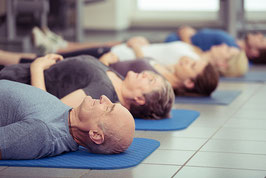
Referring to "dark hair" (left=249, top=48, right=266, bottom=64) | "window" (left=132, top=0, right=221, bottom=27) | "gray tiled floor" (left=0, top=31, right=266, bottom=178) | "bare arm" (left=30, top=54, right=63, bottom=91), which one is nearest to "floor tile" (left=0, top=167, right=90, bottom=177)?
"gray tiled floor" (left=0, top=31, right=266, bottom=178)

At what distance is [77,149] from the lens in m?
2.66

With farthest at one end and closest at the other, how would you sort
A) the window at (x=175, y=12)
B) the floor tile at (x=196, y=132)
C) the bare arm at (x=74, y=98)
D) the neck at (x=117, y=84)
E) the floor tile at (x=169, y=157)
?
the window at (x=175, y=12), the neck at (x=117, y=84), the floor tile at (x=196, y=132), the bare arm at (x=74, y=98), the floor tile at (x=169, y=157)

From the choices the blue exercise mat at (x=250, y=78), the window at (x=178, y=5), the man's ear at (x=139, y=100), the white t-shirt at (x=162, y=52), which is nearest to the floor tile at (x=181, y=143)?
the man's ear at (x=139, y=100)

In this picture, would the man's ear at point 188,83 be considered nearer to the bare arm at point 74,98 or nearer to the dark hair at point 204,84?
the dark hair at point 204,84

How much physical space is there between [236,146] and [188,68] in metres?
1.50

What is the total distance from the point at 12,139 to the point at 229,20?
7060 millimetres

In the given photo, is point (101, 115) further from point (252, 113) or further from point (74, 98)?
point (252, 113)

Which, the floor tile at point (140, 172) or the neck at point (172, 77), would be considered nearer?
the floor tile at point (140, 172)

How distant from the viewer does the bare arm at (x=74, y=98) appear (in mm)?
2967

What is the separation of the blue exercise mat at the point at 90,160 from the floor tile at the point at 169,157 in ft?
0.10

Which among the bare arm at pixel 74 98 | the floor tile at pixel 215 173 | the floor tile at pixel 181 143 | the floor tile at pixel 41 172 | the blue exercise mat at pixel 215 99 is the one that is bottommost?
the blue exercise mat at pixel 215 99

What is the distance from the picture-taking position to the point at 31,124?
92.4 inches

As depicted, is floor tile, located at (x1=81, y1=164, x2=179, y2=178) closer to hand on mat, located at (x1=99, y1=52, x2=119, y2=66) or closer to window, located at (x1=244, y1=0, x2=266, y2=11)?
hand on mat, located at (x1=99, y1=52, x2=119, y2=66)

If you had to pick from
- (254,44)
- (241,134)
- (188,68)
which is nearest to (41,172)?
(241,134)
